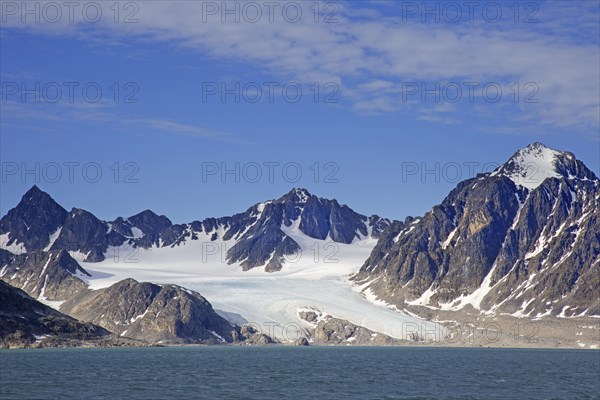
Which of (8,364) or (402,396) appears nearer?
(402,396)

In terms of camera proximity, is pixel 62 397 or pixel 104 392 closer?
pixel 62 397

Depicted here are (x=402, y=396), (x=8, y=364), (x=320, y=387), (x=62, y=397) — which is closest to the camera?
(x=62, y=397)

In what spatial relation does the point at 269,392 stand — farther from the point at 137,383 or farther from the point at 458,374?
the point at 458,374

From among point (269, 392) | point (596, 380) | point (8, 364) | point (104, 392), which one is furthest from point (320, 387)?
point (8, 364)

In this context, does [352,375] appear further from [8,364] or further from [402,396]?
[8,364]

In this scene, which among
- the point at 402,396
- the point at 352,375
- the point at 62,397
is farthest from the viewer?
the point at 352,375

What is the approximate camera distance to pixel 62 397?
127312 millimetres

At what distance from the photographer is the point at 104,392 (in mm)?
137000

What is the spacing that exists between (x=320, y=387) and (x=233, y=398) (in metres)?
24.8

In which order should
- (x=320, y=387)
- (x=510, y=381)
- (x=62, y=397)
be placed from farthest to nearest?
(x=510, y=381)
(x=320, y=387)
(x=62, y=397)

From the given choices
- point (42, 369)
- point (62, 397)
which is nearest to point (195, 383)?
point (62, 397)

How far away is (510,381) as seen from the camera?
169m

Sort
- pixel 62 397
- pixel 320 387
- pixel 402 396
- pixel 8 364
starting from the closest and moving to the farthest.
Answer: pixel 62 397 → pixel 402 396 → pixel 320 387 → pixel 8 364

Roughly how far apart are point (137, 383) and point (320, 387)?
2956 centimetres
